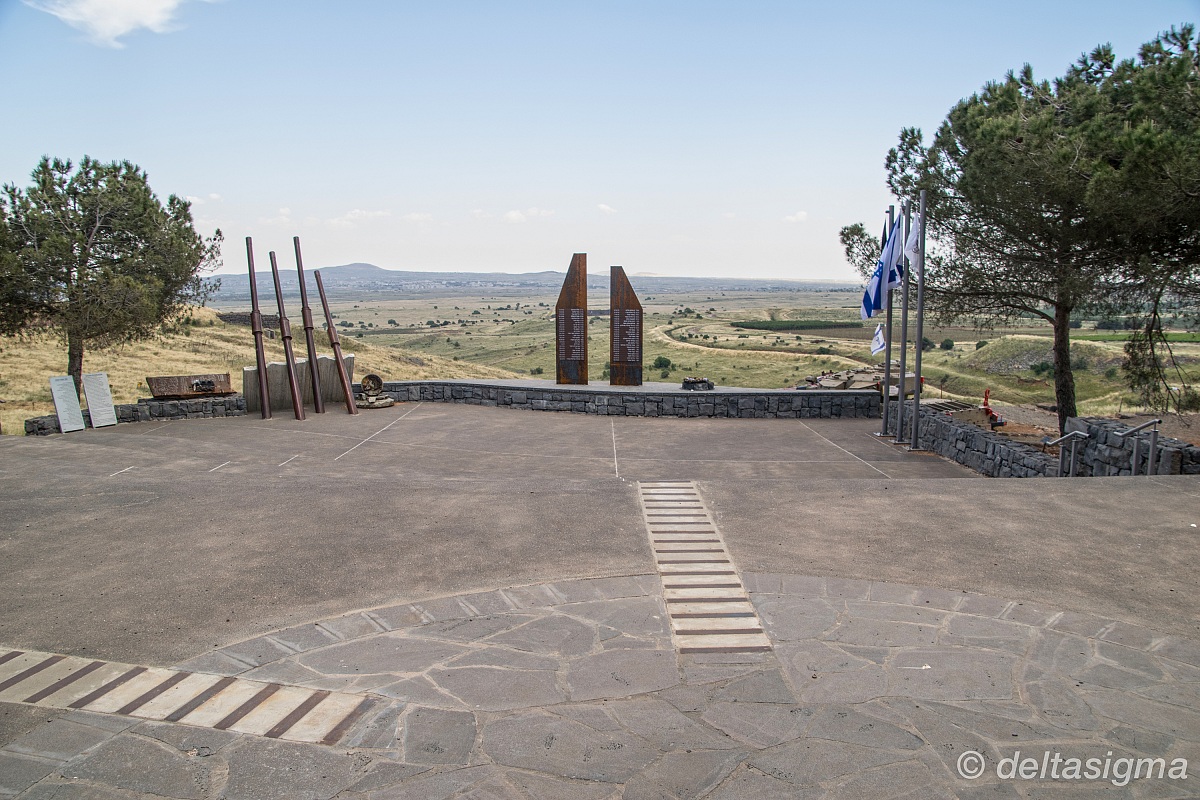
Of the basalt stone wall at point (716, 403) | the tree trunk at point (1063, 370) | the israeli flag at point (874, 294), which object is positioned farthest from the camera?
the basalt stone wall at point (716, 403)

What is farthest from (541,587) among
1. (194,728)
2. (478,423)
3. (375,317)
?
(375,317)

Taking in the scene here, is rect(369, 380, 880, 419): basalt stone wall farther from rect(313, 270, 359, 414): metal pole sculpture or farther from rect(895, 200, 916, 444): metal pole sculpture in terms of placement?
rect(313, 270, 359, 414): metal pole sculpture

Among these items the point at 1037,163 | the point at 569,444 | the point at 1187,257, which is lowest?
the point at 569,444

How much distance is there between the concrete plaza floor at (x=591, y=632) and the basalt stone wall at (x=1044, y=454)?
2.40ft

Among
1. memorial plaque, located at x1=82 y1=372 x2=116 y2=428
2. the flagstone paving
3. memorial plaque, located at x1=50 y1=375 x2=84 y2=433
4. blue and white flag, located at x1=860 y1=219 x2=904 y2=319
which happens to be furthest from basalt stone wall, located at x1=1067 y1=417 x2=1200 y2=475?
memorial plaque, located at x1=50 y1=375 x2=84 y2=433

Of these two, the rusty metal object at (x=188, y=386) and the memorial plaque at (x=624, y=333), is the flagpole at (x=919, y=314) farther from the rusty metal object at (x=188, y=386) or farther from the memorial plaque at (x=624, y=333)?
the rusty metal object at (x=188, y=386)

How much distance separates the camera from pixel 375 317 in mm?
101062

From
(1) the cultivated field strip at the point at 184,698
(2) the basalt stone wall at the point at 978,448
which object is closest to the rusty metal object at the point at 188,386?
(1) the cultivated field strip at the point at 184,698

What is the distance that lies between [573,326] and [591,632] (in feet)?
36.1

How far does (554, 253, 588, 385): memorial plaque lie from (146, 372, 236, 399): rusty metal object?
20.6 feet

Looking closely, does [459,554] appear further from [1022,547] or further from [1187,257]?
[1187,257]

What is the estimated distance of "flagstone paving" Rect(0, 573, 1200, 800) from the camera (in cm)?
346

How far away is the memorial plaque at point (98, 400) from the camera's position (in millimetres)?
13164

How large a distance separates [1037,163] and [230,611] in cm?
1082
